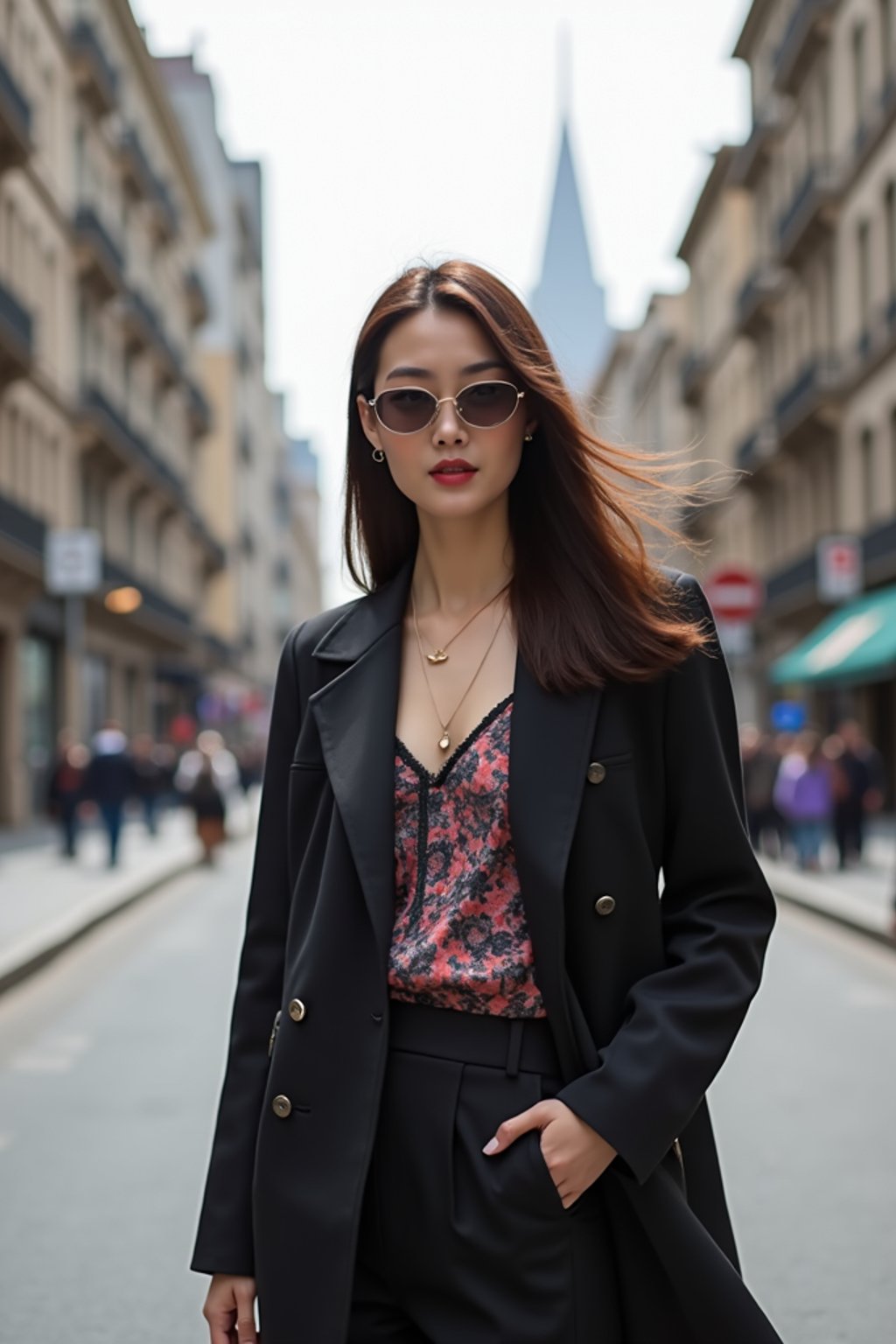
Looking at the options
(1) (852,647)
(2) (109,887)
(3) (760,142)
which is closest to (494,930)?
(2) (109,887)

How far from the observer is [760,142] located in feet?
143

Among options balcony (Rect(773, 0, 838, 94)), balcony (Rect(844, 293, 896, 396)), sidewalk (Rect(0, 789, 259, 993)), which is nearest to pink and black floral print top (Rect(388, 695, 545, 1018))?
sidewalk (Rect(0, 789, 259, 993))

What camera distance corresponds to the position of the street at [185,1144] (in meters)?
5.15

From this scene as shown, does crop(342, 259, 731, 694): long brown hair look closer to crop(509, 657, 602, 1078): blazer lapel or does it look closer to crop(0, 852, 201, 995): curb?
crop(509, 657, 602, 1078): blazer lapel

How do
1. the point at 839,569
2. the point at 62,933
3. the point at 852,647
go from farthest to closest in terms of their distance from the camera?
the point at 852,647 < the point at 839,569 < the point at 62,933

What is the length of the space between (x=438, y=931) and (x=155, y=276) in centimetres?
5265

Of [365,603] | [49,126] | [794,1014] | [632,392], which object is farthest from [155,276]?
[365,603]

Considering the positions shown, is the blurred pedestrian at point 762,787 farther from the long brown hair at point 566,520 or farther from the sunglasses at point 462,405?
the sunglasses at point 462,405

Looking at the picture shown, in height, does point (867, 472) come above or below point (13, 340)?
below

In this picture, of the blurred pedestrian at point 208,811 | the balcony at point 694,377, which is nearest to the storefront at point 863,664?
the blurred pedestrian at point 208,811

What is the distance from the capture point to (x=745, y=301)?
44688 millimetres

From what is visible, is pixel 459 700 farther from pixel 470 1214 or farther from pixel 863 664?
pixel 863 664

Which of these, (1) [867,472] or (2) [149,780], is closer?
(2) [149,780]

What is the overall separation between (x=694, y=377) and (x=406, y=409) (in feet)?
183
